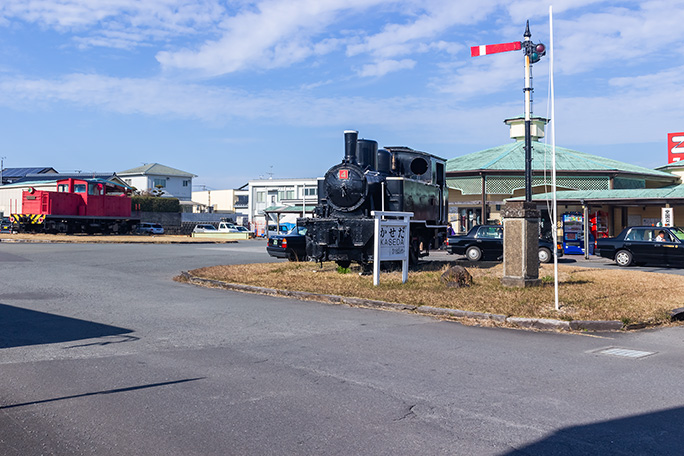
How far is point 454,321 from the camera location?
9.85 metres

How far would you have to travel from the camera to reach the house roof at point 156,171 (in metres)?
87.6

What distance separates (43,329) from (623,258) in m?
19.8

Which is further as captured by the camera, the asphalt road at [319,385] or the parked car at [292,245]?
the parked car at [292,245]

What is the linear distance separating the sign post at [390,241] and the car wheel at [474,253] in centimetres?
1105

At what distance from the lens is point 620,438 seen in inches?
178

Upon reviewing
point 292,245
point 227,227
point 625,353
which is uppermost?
point 227,227

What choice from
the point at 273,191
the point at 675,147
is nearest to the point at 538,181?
the point at 675,147

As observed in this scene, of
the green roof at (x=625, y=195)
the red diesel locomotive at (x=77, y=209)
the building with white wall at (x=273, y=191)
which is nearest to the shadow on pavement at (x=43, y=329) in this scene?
the green roof at (x=625, y=195)

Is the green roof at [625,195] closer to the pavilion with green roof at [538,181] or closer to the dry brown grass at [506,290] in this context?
the pavilion with green roof at [538,181]

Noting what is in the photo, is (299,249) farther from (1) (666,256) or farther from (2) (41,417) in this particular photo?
(2) (41,417)

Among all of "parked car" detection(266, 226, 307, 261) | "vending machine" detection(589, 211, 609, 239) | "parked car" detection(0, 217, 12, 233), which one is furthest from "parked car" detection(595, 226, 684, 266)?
"parked car" detection(0, 217, 12, 233)

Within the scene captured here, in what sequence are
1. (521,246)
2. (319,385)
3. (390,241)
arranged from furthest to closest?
(390,241)
(521,246)
(319,385)

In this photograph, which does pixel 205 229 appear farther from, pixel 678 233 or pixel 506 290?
pixel 506 290

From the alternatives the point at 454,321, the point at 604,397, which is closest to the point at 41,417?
the point at 604,397
